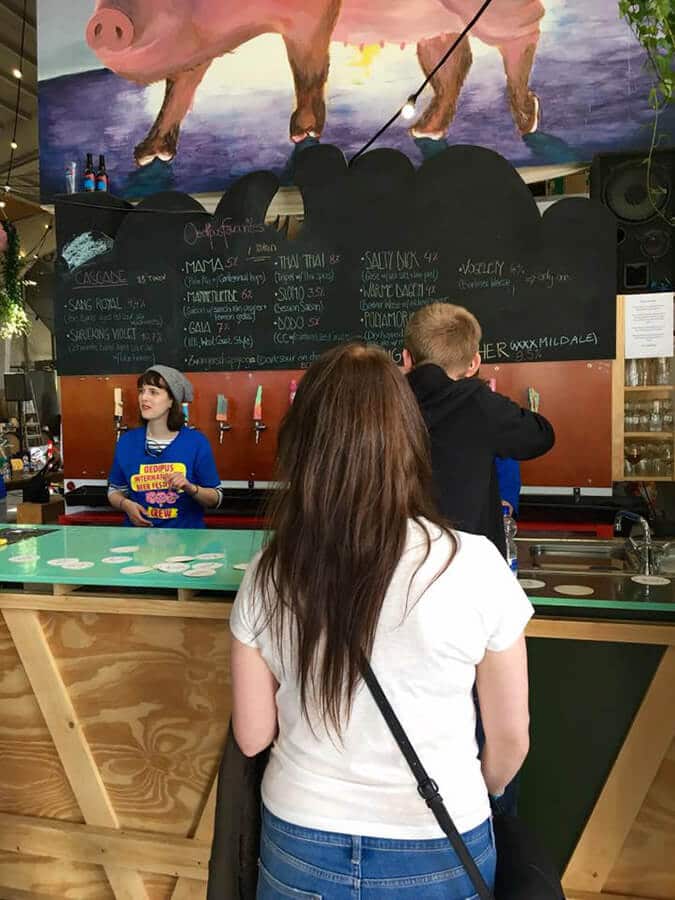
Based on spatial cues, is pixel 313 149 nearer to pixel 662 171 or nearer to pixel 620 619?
pixel 662 171

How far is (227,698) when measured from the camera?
2045 millimetres

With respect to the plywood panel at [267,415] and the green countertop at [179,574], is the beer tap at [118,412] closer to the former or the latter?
the plywood panel at [267,415]

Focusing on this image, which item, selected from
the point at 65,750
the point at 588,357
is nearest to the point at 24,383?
the point at 588,357

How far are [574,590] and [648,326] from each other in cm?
298

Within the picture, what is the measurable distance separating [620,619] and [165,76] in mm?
4987

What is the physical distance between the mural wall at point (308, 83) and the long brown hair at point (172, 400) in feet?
8.05

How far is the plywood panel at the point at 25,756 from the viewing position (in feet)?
7.30

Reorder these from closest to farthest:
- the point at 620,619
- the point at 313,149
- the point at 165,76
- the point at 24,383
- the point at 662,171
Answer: the point at 620,619
the point at 662,171
the point at 313,149
the point at 165,76
the point at 24,383

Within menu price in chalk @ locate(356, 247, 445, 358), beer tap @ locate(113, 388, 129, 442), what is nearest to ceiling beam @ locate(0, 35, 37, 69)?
beer tap @ locate(113, 388, 129, 442)

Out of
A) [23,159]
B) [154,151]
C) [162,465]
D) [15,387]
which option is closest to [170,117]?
[154,151]

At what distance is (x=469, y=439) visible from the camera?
200cm

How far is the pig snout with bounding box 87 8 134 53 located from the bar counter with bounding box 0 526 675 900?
4426mm

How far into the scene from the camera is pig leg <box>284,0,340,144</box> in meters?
5.05

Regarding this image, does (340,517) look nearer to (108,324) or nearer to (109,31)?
(108,324)
